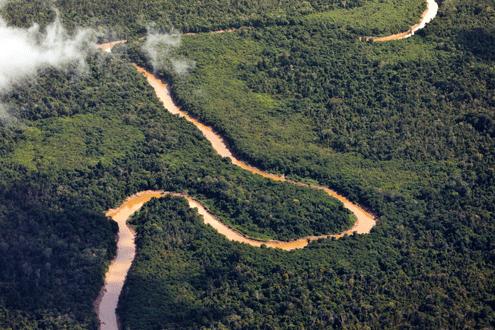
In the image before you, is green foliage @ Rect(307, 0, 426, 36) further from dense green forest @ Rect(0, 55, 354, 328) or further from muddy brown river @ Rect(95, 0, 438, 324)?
dense green forest @ Rect(0, 55, 354, 328)

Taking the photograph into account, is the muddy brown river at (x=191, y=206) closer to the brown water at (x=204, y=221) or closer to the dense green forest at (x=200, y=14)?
the brown water at (x=204, y=221)

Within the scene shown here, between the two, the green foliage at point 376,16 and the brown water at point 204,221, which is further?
the green foliage at point 376,16

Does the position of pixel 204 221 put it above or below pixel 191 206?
below

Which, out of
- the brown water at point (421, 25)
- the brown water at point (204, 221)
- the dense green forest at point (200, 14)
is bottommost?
the brown water at point (204, 221)

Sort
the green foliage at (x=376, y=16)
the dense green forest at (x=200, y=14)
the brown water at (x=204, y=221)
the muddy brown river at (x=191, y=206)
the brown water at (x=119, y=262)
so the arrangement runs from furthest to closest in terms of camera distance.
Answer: the green foliage at (x=376, y=16), the dense green forest at (x=200, y=14), the muddy brown river at (x=191, y=206), the brown water at (x=204, y=221), the brown water at (x=119, y=262)

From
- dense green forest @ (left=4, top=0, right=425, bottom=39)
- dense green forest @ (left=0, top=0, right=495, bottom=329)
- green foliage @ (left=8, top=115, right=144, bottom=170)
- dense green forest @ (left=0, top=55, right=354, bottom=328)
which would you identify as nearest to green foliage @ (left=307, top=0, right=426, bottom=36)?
dense green forest @ (left=4, top=0, right=425, bottom=39)

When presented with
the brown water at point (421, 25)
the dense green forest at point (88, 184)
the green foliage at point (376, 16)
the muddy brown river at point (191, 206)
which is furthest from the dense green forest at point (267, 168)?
the brown water at point (421, 25)

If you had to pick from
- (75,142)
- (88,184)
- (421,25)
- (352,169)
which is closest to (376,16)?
(421,25)

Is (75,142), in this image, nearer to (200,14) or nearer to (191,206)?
(191,206)
